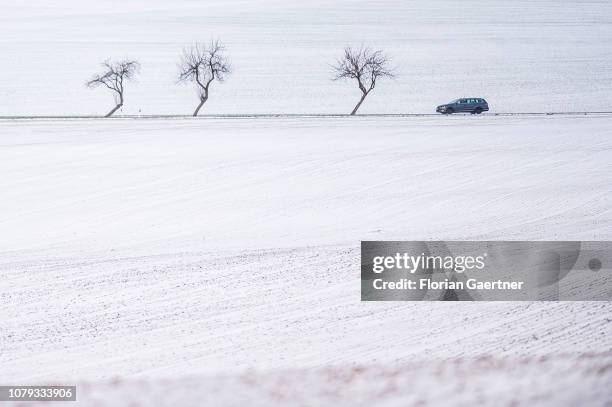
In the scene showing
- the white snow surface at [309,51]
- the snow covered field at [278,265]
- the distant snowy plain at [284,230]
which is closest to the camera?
the snow covered field at [278,265]

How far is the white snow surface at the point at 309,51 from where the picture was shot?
47.9 m

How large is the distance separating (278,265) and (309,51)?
1920 inches

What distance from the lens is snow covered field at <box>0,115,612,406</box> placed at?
17.8 feet

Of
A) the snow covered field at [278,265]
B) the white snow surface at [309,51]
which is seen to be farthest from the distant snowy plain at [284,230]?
the white snow surface at [309,51]

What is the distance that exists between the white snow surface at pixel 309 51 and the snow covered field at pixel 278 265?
1559 centimetres

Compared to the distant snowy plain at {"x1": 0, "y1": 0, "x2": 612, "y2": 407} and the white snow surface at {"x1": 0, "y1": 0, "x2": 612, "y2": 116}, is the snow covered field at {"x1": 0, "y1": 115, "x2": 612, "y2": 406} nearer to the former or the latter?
the distant snowy plain at {"x1": 0, "y1": 0, "x2": 612, "y2": 407}

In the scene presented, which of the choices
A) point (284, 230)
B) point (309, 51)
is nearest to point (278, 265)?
point (284, 230)

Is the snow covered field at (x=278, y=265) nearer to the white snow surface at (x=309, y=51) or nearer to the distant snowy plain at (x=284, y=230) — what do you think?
the distant snowy plain at (x=284, y=230)

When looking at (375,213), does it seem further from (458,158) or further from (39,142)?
(39,142)

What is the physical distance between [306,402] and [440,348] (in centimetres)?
478

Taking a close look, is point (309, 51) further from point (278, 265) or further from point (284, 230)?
point (278, 265)

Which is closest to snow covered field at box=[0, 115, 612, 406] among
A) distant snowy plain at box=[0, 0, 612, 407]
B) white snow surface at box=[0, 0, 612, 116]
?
distant snowy plain at box=[0, 0, 612, 407]

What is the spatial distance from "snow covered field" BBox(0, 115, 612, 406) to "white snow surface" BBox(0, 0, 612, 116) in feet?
51.1

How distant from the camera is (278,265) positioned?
13.8m
